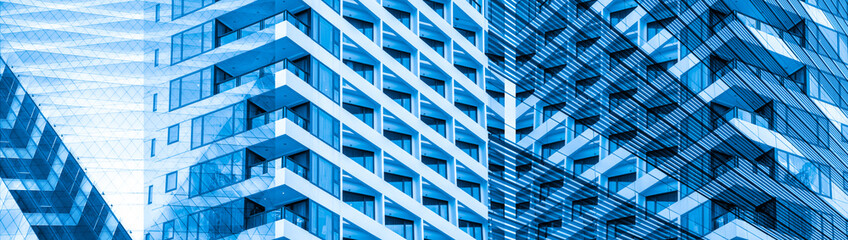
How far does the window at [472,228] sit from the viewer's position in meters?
49.3

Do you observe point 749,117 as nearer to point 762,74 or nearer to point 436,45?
point 762,74

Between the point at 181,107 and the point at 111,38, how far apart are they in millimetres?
3431

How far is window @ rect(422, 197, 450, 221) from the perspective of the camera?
48000 millimetres

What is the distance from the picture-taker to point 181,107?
41.0 meters

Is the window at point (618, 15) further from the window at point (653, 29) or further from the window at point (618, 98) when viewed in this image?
the window at point (618, 98)

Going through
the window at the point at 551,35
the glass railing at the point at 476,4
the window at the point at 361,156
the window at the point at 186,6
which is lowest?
the window at the point at 361,156

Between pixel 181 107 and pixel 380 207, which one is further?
pixel 380 207

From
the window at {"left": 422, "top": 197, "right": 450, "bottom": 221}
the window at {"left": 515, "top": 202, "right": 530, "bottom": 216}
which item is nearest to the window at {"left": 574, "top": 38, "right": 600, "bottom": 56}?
the window at {"left": 515, "top": 202, "right": 530, "bottom": 216}

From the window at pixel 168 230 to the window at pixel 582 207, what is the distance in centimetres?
1458

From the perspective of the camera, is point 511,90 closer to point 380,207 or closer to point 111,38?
point 380,207

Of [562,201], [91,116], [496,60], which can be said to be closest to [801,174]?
[562,201]

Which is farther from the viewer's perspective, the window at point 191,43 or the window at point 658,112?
the window at point 658,112

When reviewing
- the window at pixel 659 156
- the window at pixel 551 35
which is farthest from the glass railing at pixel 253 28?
the window at pixel 659 156

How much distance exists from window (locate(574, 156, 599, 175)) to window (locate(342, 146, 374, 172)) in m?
10.6
